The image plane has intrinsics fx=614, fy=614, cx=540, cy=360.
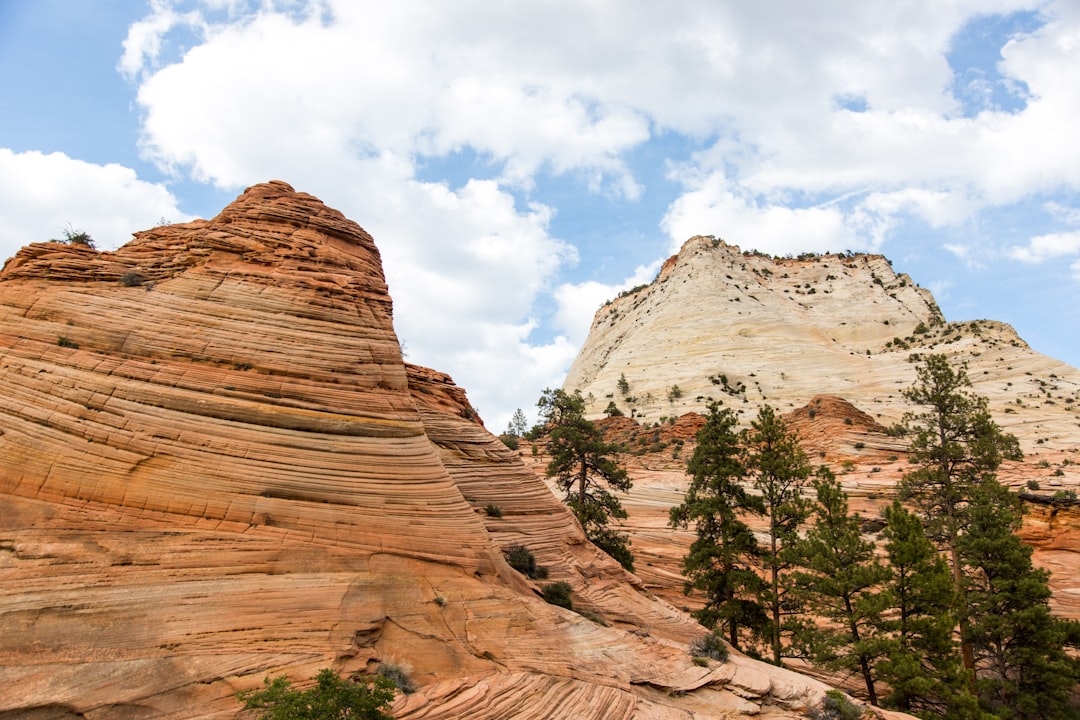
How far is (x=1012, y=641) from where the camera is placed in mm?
22484

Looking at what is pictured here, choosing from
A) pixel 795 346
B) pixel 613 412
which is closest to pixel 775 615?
pixel 613 412

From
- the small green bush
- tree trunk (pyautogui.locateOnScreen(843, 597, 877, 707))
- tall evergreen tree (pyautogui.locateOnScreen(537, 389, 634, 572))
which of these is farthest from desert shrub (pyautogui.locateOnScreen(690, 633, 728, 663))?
the small green bush

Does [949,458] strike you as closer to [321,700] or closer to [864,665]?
[864,665]

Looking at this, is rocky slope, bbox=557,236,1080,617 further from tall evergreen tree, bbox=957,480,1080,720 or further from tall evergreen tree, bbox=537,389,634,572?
tall evergreen tree, bbox=957,480,1080,720

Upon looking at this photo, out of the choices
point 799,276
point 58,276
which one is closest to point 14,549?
point 58,276

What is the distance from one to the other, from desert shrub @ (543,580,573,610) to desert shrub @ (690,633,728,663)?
3.64 m

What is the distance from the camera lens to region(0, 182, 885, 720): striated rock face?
10227 mm

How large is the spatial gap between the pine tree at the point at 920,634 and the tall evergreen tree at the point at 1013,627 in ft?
9.27

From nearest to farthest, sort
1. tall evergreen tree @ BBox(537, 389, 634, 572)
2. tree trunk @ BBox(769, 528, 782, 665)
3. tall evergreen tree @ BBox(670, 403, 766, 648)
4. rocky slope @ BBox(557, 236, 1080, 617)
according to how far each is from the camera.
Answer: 1. tree trunk @ BBox(769, 528, 782, 665)
2. tall evergreen tree @ BBox(670, 403, 766, 648)
3. tall evergreen tree @ BBox(537, 389, 634, 572)
4. rocky slope @ BBox(557, 236, 1080, 617)

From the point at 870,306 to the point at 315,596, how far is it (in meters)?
106

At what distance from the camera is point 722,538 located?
25.0m

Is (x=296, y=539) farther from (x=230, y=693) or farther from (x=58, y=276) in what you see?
(x=58, y=276)

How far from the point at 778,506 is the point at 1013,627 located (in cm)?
864

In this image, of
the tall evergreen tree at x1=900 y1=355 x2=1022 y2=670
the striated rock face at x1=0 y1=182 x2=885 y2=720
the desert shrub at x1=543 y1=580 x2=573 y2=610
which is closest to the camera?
the striated rock face at x1=0 y1=182 x2=885 y2=720
